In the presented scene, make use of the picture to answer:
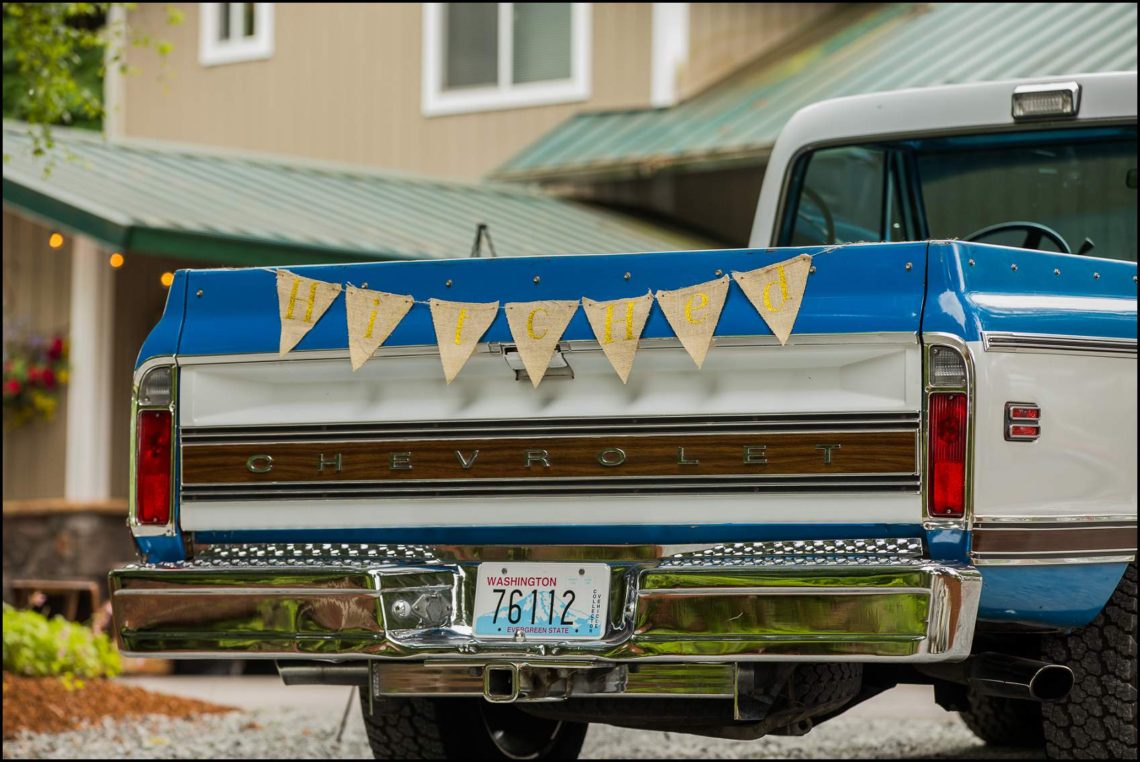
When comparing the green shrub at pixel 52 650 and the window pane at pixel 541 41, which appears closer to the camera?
the green shrub at pixel 52 650

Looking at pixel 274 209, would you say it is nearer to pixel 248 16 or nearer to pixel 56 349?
pixel 56 349

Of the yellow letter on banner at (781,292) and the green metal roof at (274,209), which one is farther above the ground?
the green metal roof at (274,209)

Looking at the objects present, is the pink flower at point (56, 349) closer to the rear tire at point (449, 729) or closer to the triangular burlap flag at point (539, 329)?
the rear tire at point (449, 729)

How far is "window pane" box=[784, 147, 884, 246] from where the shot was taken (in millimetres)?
6539

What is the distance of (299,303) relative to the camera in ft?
16.4

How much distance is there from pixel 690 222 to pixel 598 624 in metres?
9.94

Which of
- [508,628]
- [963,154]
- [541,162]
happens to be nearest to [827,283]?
[508,628]

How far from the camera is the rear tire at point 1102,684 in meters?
4.71

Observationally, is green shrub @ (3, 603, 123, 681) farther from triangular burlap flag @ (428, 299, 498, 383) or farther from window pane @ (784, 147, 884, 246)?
triangular burlap flag @ (428, 299, 498, 383)

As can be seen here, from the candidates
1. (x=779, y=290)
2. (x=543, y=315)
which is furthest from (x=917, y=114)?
(x=543, y=315)

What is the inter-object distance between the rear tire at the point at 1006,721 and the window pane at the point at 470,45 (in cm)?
941

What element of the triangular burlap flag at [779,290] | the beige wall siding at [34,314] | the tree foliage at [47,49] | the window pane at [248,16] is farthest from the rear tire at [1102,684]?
the window pane at [248,16]

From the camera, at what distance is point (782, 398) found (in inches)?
178

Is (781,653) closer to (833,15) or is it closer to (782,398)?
(782,398)
